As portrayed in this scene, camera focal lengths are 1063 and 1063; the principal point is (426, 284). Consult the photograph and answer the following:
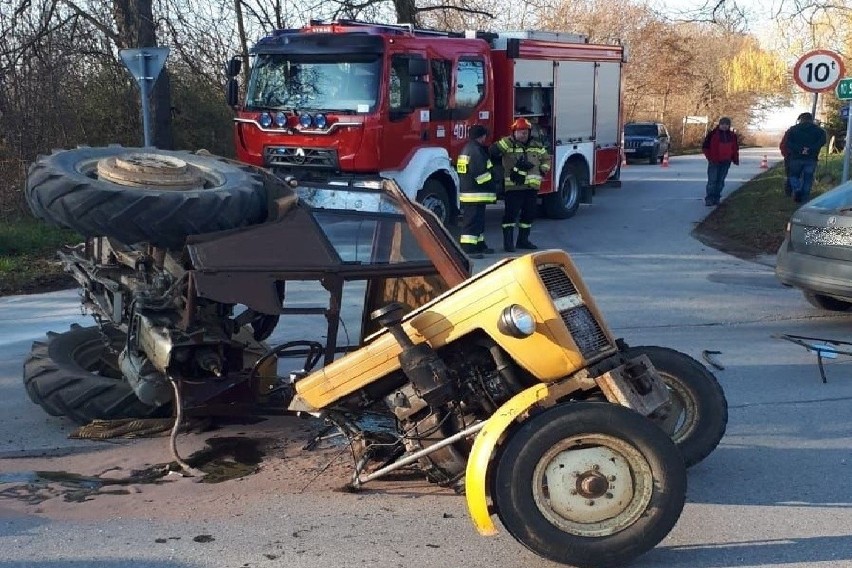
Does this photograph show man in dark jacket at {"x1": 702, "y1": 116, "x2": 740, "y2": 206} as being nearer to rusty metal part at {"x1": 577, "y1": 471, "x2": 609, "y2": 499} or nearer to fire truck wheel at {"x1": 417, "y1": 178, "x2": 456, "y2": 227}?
fire truck wheel at {"x1": 417, "y1": 178, "x2": 456, "y2": 227}

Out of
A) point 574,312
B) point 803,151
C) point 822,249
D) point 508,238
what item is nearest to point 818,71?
point 803,151

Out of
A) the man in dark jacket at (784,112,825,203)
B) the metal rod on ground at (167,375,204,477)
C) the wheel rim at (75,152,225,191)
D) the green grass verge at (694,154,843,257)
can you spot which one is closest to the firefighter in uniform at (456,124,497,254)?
the green grass verge at (694,154,843,257)

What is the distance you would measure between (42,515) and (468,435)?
199 centimetres

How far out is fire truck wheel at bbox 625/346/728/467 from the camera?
17.6 ft

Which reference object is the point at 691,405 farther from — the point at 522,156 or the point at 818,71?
the point at 818,71

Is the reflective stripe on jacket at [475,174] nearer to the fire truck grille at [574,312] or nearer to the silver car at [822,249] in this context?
the silver car at [822,249]

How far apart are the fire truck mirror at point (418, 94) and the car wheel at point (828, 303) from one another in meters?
5.95

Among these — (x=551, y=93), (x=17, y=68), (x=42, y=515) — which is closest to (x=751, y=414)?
(x=42, y=515)

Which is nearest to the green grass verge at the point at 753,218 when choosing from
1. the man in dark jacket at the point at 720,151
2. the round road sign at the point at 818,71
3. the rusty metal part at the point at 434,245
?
the man in dark jacket at the point at 720,151

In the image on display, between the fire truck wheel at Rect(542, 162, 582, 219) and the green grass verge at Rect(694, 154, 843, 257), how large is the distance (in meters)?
2.18

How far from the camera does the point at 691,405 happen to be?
539 cm

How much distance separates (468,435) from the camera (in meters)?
4.53

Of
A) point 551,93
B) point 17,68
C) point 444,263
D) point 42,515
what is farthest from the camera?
point 551,93

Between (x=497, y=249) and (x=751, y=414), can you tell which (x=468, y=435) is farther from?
(x=497, y=249)
